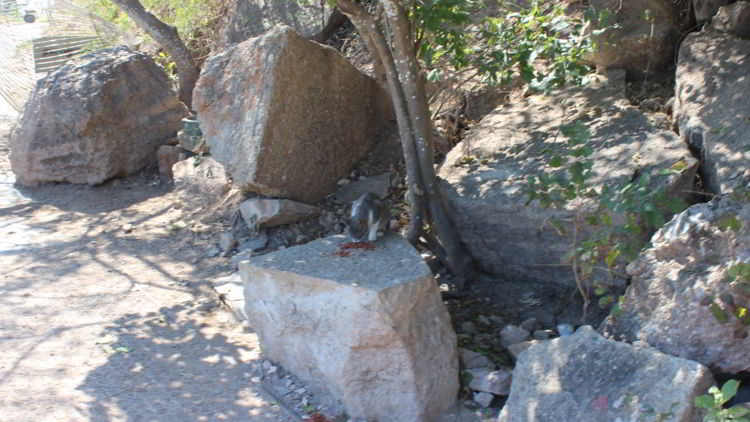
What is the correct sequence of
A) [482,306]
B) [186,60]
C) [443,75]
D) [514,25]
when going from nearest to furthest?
[482,306] < [514,25] < [443,75] < [186,60]

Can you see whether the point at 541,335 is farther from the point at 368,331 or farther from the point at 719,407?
the point at 719,407

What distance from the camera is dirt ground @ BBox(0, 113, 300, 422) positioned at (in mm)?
4031

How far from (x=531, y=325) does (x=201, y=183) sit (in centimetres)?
344

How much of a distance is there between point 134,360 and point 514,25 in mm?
3401

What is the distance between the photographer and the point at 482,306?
506 centimetres

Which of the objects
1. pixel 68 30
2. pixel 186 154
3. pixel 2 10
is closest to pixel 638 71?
pixel 186 154

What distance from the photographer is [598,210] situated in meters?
4.41

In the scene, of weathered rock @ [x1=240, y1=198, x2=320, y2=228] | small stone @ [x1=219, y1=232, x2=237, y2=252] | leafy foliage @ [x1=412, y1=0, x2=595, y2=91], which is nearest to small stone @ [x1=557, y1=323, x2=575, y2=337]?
leafy foliage @ [x1=412, y1=0, x2=595, y2=91]

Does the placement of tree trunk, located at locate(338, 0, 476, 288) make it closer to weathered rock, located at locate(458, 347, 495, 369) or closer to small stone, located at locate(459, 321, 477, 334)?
small stone, located at locate(459, 321, 477, 334)

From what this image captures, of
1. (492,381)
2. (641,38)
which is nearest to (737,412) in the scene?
(492,381)

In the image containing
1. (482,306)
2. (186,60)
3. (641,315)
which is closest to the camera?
(641,315)

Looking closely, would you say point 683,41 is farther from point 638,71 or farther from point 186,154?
point 186,154

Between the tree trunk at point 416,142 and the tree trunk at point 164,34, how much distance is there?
3.37 metres

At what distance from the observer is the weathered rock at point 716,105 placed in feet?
14.5
